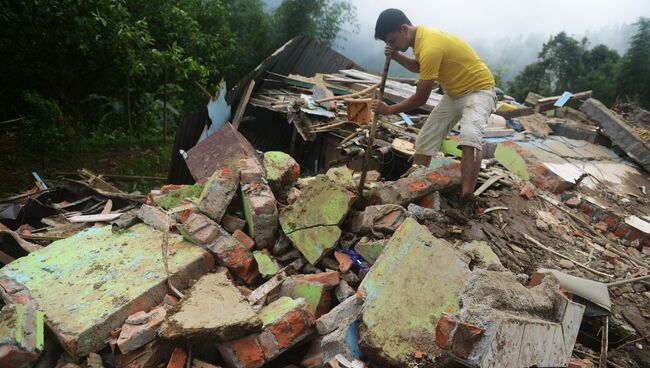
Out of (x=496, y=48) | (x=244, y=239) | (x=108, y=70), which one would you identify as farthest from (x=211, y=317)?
(x=496, y=48)

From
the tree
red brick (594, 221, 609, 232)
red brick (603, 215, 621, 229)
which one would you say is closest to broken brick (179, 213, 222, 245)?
red brick (594, 221, 609, 232)

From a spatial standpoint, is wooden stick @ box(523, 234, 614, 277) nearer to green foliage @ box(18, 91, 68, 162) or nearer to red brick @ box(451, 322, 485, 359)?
red brick @ box(451, 322, 485, 359)

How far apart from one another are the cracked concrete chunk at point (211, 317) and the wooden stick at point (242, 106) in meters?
4.15

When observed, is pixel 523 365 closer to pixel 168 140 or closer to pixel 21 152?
pixel 21 152

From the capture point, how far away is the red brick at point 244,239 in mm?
2927

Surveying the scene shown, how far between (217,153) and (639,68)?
19.4 metres

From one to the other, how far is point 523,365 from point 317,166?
185 inches

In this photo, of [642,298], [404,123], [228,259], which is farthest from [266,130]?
[642,298]

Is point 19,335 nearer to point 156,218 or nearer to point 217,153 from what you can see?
point 156,218

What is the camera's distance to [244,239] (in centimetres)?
295

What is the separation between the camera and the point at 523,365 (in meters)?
1.89

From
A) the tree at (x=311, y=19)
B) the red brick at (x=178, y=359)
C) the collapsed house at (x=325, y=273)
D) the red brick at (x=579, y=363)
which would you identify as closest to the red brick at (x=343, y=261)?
the collapsed house at (x=325, y=273)

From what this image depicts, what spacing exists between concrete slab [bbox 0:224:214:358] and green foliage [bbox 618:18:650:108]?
1943 cm

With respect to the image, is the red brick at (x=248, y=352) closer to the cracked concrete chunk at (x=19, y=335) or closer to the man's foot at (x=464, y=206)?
the cracked concrete chunk at (x=19, y=335)
